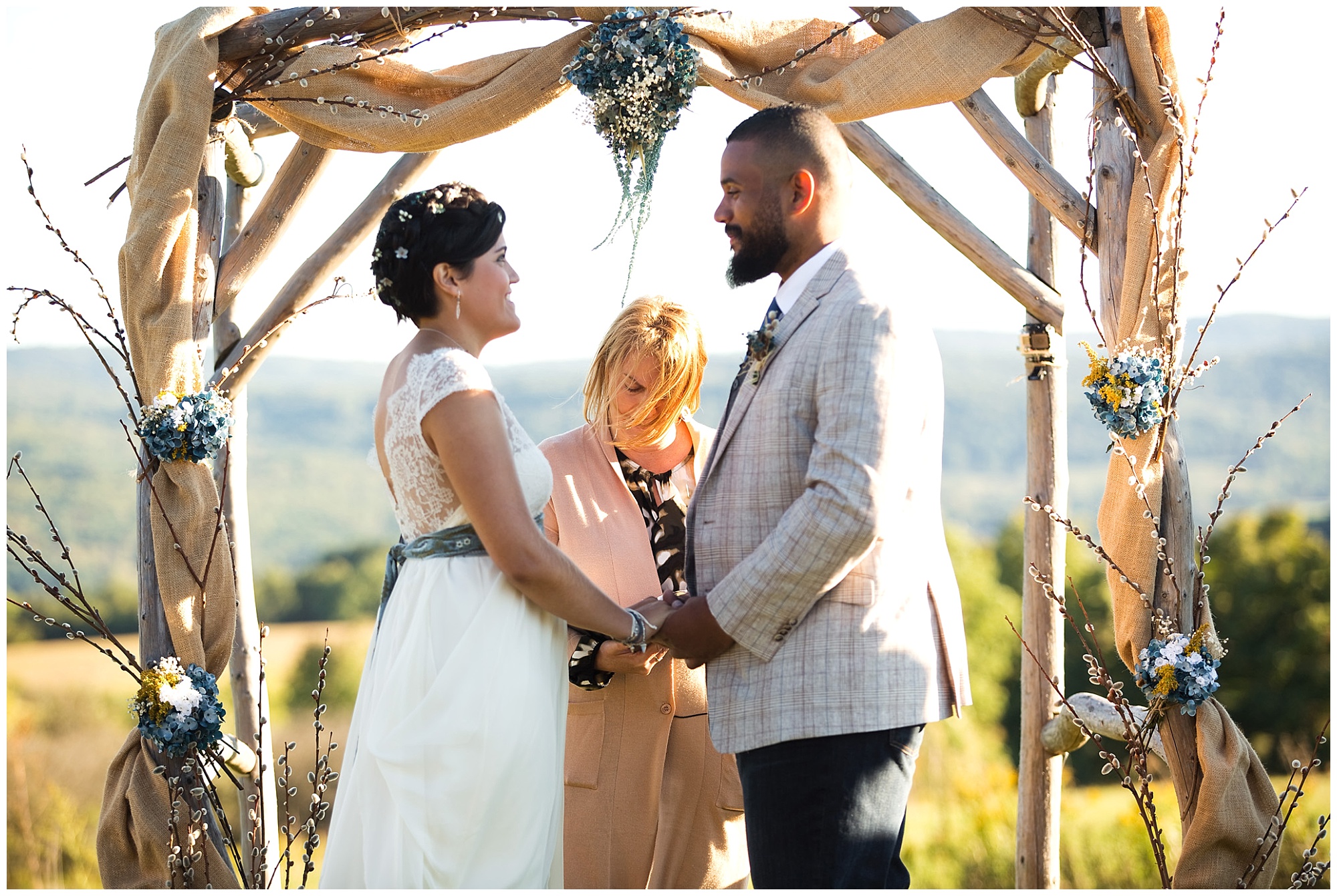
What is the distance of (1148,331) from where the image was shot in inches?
120

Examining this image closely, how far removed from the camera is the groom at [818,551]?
2248 millimetres

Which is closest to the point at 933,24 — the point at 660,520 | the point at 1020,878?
the point at 660,520

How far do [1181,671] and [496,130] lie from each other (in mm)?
2456

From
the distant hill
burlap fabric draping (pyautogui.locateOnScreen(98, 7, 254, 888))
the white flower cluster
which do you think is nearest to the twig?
burlap fabric draping (pyautogui.locateOnScreen(98, 7, 254, 888))

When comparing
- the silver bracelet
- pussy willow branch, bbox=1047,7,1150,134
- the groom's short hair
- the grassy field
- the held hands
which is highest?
pussy willow branch, bbox=1047,7,1150,134

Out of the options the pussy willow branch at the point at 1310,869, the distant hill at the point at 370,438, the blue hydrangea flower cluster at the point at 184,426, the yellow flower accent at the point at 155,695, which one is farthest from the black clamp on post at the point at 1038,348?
the distant hill at the point at 370,438

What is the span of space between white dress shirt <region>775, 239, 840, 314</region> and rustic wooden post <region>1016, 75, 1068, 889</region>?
6.62 ft

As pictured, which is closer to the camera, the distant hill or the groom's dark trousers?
the groom's dark trousers

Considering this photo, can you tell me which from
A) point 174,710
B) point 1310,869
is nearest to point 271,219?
point 174,710

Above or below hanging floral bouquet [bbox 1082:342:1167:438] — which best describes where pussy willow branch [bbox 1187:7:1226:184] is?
above

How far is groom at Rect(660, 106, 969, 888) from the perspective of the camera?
7.38ft

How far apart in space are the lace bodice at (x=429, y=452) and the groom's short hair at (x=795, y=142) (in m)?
0.80

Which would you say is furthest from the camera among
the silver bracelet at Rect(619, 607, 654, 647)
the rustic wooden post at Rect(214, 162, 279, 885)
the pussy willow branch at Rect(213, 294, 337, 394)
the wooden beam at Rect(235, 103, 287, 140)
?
the wooden beam at Rect(235, 103, 287, 140)

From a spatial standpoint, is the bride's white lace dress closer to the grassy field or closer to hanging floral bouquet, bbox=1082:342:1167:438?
hanging floral bouquet, bbox=1082:342:1167:438
